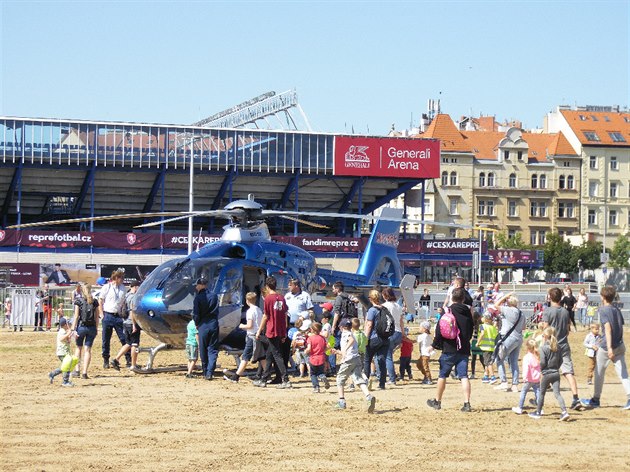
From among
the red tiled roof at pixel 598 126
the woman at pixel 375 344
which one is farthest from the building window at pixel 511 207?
the woman at pixel 375 344

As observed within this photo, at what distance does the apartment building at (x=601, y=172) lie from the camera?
99.1 metres

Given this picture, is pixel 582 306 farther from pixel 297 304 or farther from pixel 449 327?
pixel 449 327

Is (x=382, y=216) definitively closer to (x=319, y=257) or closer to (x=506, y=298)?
(x=506, y=298)

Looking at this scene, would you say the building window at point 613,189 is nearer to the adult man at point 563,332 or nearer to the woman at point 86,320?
the woman at point 86,320

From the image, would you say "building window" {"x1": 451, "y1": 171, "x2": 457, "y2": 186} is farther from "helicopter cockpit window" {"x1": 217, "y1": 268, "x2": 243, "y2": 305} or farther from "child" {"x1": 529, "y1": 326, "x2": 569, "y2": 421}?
"child" {"x1": 529, "y1": 326, "x2": 569, "y2": 421}

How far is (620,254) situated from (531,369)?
80580 mm

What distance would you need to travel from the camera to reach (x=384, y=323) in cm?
1828

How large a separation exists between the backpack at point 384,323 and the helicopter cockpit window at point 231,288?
144 inches

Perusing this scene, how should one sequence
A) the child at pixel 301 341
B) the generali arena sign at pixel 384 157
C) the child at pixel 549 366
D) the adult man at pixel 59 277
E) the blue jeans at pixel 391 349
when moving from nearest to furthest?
the child at pixel 549 366, the blue jeans at pixel 391 349, the child at pixel 301 341, the adult man at pixel 59 277, the generali arena sign at pixel 384 157

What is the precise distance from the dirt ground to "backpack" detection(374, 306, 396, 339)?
3.21 ft

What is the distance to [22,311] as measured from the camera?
36.6 meters

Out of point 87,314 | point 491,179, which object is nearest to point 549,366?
point 87,314

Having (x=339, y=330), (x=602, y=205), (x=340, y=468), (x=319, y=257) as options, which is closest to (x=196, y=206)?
(x=319, y=257)

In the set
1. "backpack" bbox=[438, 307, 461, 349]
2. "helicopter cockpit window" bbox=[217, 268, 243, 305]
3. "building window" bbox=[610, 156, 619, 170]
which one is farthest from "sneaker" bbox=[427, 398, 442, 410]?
"building window" bbox=[610, 156, 619, 170]
